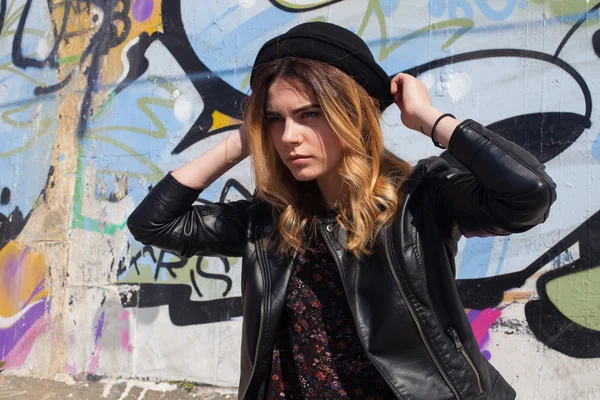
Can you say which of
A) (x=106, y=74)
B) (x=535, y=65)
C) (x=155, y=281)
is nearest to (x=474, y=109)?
(x=535, y=65)

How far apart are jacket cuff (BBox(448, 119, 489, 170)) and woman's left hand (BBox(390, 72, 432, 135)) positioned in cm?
14

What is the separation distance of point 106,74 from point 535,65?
3107 millimetres

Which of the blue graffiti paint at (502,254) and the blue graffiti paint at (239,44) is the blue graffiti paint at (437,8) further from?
the blue graffiti paint at (502,254)

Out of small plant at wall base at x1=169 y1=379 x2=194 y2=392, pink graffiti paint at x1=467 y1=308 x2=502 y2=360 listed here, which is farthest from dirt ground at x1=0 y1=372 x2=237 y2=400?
pink graffiti paint at x1=467 y1=308 x2=502 y2=360

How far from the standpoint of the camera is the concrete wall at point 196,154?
300 centimetres

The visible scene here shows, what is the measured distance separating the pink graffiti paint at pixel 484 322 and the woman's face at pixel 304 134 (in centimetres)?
175

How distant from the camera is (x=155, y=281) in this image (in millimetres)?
4078

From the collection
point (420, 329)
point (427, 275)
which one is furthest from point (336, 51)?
point (420, 329)

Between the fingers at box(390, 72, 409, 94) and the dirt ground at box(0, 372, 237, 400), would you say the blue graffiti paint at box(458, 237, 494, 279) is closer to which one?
the fingers at box(390, 72, 409, 94)

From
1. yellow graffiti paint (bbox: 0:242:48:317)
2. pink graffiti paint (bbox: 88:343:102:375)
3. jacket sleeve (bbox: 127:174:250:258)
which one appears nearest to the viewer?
jacket sleeve (bbox: 127:174:250:258)

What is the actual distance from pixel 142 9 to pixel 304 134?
10.3ft

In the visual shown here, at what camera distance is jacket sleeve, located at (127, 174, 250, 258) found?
1.99 meters

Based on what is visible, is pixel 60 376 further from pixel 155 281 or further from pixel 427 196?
pixel 427 196

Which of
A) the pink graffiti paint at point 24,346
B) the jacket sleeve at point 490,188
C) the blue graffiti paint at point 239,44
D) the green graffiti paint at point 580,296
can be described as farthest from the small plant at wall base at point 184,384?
the jacket sleeve at point 490,188
